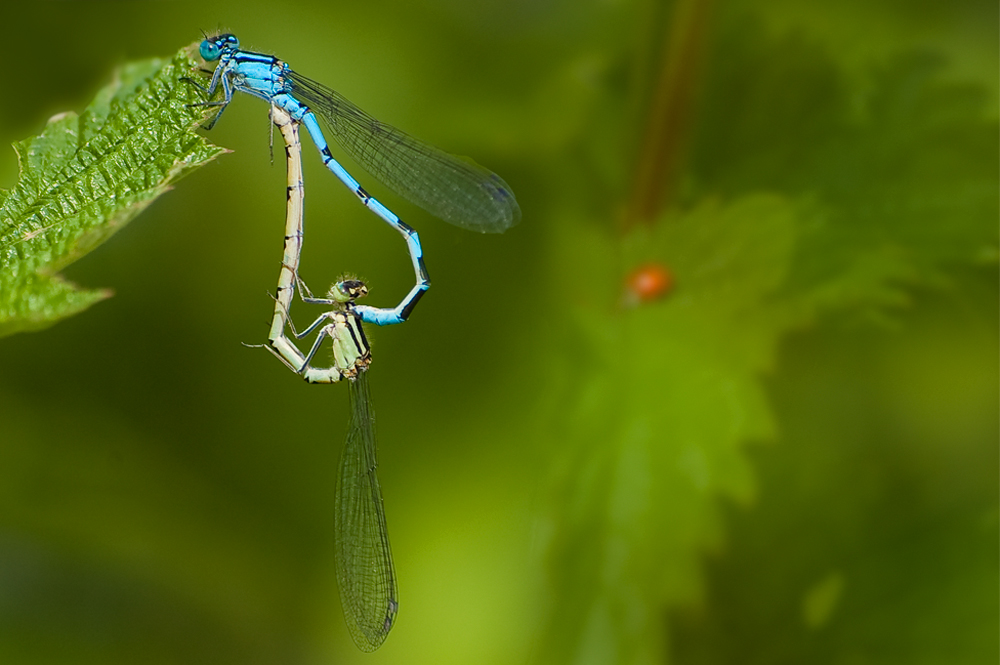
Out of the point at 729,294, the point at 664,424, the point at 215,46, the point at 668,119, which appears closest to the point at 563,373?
the point at 664,424

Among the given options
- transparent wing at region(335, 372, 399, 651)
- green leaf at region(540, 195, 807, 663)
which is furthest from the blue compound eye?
green leaf at region(540, 195, 807, 663)

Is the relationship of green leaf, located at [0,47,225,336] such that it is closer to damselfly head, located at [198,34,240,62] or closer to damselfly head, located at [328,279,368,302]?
damselfly head, located at [198,34,240,62]

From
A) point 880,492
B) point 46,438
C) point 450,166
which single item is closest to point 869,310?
point 880,492

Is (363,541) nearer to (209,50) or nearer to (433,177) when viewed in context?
(433,177)

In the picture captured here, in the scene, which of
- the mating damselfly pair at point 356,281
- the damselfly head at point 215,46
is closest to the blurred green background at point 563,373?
the mating damselfly pair at point 356,281

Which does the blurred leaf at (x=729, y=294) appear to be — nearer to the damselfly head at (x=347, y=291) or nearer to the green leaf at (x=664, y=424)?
the green leaf at (x=664, y=424)

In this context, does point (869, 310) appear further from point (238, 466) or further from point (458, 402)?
point (238, 466)
